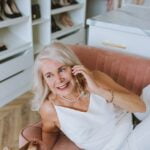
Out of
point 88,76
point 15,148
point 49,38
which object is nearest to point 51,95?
point 88,76

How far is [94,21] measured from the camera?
168cm

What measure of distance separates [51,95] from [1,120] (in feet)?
3.56

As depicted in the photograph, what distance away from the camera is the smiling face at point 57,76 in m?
1.12

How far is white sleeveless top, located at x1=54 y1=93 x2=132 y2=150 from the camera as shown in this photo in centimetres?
116

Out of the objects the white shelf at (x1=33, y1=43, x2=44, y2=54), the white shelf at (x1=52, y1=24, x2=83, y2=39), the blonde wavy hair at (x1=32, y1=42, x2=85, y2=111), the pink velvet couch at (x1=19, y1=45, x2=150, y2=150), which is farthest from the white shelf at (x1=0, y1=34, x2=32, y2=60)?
the blonde wavy hair at (x1=32, y1=42, x2=85, y2=111)

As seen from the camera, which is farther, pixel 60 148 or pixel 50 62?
pixel 60 148

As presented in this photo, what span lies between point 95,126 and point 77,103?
13 centimetres

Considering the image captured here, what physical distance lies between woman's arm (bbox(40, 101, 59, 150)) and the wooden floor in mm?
718

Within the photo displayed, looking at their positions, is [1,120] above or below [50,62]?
below

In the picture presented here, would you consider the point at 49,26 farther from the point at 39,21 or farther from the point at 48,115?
the point at 48,115

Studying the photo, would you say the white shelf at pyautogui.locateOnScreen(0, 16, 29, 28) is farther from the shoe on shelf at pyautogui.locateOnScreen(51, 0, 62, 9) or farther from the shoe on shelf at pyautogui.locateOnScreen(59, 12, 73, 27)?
the shoe on shelf at pyautogui.locateOnScreen(59, 12, 73, 27)

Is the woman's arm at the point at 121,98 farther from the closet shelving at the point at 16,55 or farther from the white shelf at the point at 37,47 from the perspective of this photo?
the white shelf at the point at 37,47

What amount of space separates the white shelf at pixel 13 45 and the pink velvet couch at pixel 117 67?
0.89 m

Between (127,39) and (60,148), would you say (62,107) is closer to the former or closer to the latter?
(60,148)
